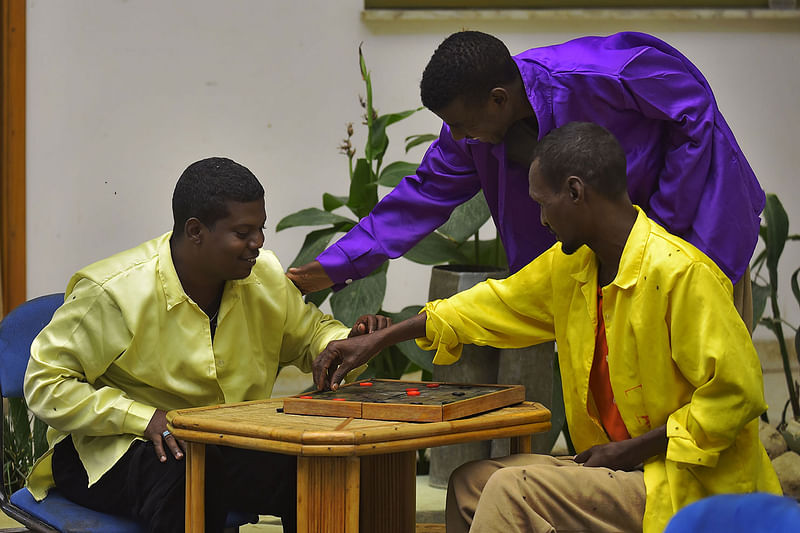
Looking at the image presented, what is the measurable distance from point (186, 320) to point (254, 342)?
0.20 m

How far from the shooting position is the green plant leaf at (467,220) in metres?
3.80

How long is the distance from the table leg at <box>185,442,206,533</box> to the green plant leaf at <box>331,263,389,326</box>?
5.31 feet

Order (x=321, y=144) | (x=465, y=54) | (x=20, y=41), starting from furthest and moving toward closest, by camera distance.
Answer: (x=321, y=144), (x=20, y=41), (x=465, y=54)

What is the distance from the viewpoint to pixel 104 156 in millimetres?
4812

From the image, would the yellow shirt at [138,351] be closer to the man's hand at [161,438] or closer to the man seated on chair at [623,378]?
the man's hand at [161,438]

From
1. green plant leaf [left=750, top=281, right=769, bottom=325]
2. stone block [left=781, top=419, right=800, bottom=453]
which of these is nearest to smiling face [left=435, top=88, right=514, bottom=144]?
green plant leaf [left=750, top=281, right=769, bottom=325]

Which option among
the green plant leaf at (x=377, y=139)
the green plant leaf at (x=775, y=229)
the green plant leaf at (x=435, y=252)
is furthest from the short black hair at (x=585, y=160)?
the green plant leaf at (x=775, y=229)

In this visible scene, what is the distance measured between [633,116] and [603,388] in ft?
2.34

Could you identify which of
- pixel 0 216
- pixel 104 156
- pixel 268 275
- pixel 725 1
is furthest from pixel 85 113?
pixel 725 1

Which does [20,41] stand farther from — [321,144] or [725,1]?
[725,1]

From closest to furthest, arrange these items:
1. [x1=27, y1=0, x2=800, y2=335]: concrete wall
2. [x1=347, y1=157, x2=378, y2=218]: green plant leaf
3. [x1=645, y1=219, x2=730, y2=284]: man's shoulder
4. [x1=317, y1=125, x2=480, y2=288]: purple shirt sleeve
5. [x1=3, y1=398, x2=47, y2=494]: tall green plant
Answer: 1. [x1=645, y1=219, x2=730, y2=284]: man's shoulder
2. [x1=317, y1=125, x2=480, y2=288]: purple shirt sleeve
3. [x1=3, y1=398, x2=47, y2=494]: tall green plant
4. [x1=347, y1=157, x2=378, y2=218]: green plant leaf
5. [x1=27, y1=0, x2=800, y2=335]: concrete wall

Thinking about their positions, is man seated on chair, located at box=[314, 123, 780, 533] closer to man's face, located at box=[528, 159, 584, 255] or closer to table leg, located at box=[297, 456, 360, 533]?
man's face, located at box=[528, 159, 584, 255]

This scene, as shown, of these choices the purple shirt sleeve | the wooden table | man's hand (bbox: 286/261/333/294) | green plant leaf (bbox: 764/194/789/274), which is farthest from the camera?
green plant leaf (bbox: 764/194/789/274)

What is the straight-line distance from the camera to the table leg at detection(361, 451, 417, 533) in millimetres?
2490
